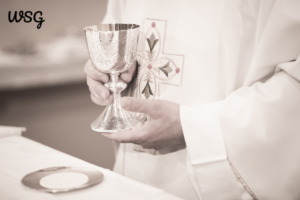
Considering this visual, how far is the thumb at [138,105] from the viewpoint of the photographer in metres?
0.79

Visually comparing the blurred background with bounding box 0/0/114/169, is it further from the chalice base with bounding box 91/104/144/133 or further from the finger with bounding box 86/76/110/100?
the chalice base with bounding box 91/104/144/133

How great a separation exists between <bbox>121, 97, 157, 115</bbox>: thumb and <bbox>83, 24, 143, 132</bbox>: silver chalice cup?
8 centimetres

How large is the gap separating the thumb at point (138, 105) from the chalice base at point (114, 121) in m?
0.08

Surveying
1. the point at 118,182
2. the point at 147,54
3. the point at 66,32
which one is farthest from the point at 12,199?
the point at 66,32

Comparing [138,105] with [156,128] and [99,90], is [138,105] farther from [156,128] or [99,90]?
[99,90]

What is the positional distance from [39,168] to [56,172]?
0.08 metres

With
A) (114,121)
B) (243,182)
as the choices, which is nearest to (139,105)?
(114,121)

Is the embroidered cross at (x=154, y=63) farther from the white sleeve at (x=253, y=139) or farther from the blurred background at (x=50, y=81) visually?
the blurred background at (x=50, y=81)

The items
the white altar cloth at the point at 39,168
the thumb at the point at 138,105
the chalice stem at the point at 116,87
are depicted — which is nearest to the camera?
the white altar cloth at the point at 39,168

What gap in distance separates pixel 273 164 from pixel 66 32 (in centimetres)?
273

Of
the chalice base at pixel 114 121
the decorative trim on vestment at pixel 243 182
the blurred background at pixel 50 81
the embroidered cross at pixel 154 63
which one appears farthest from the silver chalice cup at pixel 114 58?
the blurred background at pixel 50 81

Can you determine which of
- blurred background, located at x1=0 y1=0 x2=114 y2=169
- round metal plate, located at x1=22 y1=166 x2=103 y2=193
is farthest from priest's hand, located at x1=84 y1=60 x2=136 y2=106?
blurred background, located at x1=0 y1=0 x2=114 y2=169

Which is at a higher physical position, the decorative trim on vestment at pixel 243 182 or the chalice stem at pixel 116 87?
the chalice stem at pixel 116 87

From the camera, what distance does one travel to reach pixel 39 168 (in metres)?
0.81
